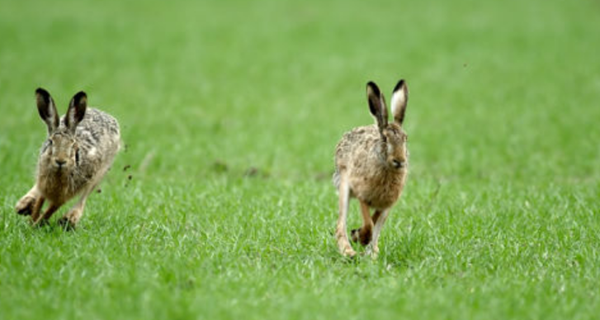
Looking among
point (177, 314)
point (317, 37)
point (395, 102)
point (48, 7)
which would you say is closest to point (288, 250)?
point (395, 102)

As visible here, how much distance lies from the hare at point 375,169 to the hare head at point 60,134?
2.49m

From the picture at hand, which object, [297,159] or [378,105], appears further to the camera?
[297,159]

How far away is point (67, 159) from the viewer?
293 inches

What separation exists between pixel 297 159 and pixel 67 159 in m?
7.02

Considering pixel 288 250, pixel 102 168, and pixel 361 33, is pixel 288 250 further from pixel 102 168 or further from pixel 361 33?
pixel 361 33

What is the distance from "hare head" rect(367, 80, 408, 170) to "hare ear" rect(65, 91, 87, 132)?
2731mm

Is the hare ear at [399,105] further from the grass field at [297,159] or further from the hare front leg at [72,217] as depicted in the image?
the hare front leg at [72,217]

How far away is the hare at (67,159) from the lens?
7602mm

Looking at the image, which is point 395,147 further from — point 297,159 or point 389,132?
point 297,159

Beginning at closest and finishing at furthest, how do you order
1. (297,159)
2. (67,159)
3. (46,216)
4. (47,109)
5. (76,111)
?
1. (67,159)
2. (47,109)
3. (76,111)
4. (46,216)
5. (297,159)

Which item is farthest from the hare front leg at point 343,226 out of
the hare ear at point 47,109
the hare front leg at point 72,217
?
the hare ear at point 47,109

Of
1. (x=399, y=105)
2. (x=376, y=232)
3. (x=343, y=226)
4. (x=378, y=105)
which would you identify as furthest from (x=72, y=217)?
(x=399, y=105)

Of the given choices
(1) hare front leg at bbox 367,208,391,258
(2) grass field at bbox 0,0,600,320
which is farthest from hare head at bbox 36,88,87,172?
(1) hare front leg at bbox 367,208,391,258

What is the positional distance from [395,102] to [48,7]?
2709 centimetres
